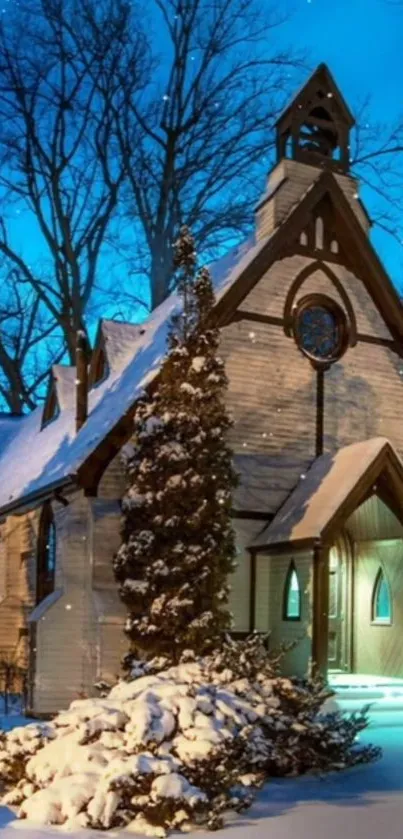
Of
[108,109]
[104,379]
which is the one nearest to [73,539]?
[104,379]

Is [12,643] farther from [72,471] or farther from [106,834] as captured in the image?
[106,834]

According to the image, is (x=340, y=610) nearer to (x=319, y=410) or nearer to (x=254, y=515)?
(x=254, y=515)

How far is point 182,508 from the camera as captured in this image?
16141 millimetres

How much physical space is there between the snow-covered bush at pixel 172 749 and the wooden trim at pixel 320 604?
536 cm

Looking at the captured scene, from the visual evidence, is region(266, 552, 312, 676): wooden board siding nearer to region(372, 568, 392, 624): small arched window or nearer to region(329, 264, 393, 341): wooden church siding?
region(372, 568, 392, 624): small arched window

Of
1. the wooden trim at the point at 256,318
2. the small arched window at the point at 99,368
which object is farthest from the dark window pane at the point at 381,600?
the small arched window at the point at 99,368

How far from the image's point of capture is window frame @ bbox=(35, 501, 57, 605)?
20734 millimetres

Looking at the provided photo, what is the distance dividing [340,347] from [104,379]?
17.6 feet

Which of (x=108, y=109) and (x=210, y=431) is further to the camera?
(x=108, y=109)

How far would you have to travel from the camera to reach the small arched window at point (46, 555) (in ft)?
68.0

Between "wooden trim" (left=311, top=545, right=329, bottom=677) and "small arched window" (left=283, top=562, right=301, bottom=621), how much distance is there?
2.61ft

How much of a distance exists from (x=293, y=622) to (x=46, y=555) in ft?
18.7

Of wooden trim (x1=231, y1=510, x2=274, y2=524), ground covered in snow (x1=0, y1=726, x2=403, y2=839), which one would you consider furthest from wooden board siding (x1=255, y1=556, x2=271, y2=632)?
ground covered in snow (x1=0, y1=726, x2=403, y2=839)

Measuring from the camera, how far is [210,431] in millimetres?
16266
